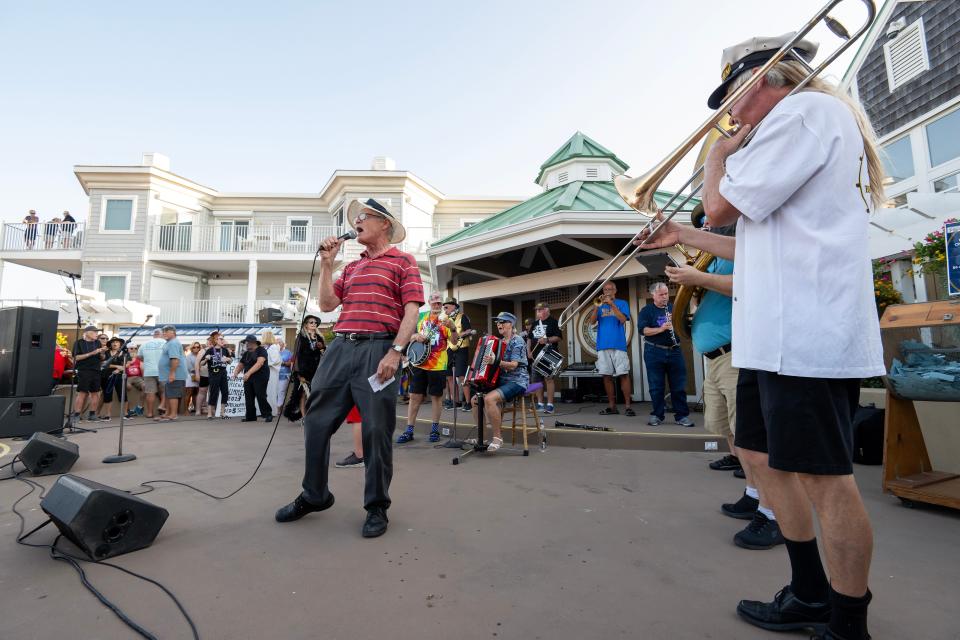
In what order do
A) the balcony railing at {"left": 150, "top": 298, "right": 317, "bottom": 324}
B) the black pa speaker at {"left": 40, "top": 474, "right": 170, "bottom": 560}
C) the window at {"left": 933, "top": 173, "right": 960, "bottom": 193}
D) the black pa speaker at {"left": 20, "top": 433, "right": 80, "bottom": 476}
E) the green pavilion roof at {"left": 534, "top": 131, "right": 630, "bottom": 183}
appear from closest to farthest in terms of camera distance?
the black pa speaker at {"left": 40, "top": 474, "right": 170, "bottom": 560}, the black pa speaker at {"left": 20, "top": 433, "right": 80, "bottom": 476}, the window at {"left": 933, "top": 173, "right": 960, "bottom": 193}, the green pavilion roof at {"left": 534, "top": 131, "right": 630, "bottom": 183}, the balcony railing at {"left": 150, "top": 298, "right": 317, "bottom": 324}

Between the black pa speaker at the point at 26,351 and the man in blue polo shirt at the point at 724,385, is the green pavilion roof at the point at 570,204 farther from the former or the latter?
the black pa speaker at the point at 26,351

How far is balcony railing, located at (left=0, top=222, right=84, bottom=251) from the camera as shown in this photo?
18281mm

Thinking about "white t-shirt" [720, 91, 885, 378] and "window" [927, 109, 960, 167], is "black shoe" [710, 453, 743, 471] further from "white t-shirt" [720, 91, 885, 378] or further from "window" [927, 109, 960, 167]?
"window" [927, 109, 960, 167]

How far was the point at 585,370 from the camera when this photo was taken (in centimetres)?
872

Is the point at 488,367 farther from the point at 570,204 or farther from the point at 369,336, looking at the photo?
the point at 570,204

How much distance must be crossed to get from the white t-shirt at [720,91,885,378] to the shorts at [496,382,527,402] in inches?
142

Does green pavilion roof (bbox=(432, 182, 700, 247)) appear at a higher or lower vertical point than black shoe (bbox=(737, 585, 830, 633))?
higher

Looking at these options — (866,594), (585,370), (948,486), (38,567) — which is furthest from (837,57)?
(585,370)

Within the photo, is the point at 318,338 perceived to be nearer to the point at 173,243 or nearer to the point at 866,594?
the point at 866,594

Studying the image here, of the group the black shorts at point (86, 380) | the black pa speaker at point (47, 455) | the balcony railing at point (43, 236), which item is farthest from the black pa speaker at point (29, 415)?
the balcony railing at point (43, 236)

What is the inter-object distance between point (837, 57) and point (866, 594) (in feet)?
5.41

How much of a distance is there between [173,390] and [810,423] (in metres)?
11.3

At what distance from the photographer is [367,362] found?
108 inches

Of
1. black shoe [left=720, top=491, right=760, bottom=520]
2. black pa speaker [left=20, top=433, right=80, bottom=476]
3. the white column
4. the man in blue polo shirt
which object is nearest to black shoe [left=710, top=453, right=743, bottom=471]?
the man in blue polo shirt
